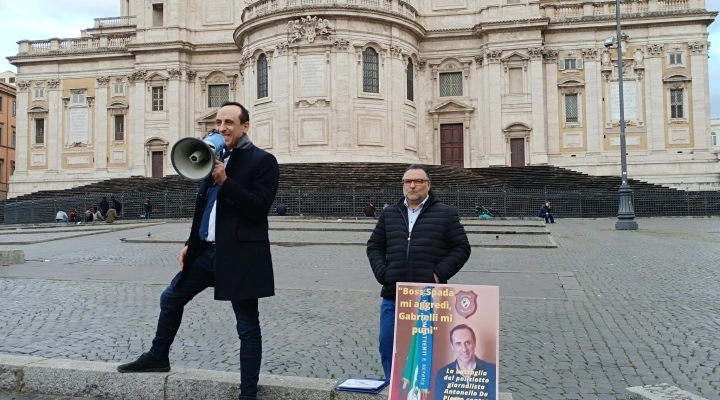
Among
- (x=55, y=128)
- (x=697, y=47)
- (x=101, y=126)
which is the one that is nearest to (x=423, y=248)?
(x=697, y=47)

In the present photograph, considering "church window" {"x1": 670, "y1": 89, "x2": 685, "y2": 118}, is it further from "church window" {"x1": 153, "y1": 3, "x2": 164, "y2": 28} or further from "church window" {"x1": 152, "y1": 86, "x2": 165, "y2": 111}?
"church window" {"x1": 153, "y1": 3, "x2": 164, "y2": 28}

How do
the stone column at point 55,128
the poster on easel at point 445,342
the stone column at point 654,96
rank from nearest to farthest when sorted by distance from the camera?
the poster on easel at point 445,342, the stone column at point 654,96, the stone column at point 55,128

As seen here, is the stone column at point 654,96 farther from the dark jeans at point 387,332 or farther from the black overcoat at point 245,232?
the black overcoat at point 245,232

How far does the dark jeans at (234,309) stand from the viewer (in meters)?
4.41

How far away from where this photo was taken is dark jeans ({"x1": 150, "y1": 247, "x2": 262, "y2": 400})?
4.41 m

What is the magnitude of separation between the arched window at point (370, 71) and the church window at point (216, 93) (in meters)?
12.2

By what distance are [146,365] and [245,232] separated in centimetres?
143

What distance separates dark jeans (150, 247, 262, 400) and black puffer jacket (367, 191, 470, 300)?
98 cm

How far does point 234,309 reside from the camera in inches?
178

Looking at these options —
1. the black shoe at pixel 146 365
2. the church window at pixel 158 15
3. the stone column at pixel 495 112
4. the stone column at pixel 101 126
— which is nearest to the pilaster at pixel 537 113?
the stone column at pixel 495 112

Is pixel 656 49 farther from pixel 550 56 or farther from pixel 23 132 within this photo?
pixel 23 132

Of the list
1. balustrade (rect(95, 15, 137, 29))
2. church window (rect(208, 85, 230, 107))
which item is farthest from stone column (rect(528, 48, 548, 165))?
balustrade (rect(95, 15, 137, 29))

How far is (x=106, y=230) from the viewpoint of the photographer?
79.8ft

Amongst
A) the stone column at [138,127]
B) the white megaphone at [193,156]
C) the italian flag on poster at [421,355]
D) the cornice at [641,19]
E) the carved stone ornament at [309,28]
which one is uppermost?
the cornice at [641,19]
